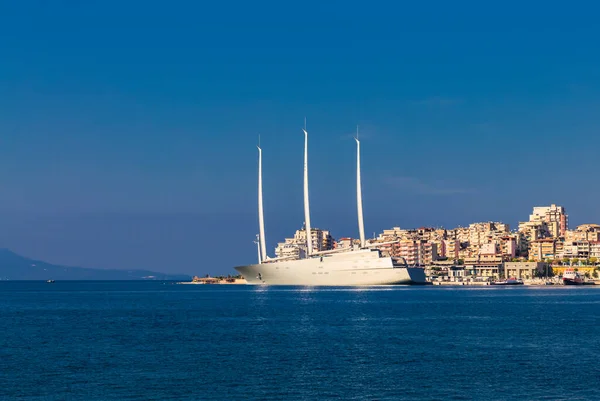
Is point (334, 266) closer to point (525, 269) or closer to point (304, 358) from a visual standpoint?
point (525, 269)

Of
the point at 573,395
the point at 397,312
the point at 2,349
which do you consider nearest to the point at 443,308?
the point at 397,312

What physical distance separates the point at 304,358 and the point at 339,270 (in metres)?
90.9

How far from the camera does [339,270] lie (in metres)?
126

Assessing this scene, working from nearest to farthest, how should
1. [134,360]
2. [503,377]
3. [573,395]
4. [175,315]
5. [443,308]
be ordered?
1. [573,395]
2. [503,377]
3. [134,360]
4. [175,315]
5. [443,308]

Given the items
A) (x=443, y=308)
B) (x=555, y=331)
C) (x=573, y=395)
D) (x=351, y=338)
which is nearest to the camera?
(x=573, y=395)

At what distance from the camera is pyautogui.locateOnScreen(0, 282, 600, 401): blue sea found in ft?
92.3

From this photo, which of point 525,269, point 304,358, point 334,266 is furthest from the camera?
point 525,269

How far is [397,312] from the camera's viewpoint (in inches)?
2576

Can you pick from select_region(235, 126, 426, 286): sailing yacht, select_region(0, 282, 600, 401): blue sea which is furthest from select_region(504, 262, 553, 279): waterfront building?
select_region(0, 282, 600, 401): blue sea

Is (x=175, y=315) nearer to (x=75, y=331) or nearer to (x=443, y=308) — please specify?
(x=75, y=331)

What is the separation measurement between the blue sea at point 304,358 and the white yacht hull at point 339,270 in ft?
216

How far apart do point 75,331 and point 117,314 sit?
708 inches

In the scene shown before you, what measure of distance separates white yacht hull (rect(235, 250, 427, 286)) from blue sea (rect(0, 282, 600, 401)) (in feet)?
216

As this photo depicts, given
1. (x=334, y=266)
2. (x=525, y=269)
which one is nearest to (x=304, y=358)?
(x=334, y=266)
